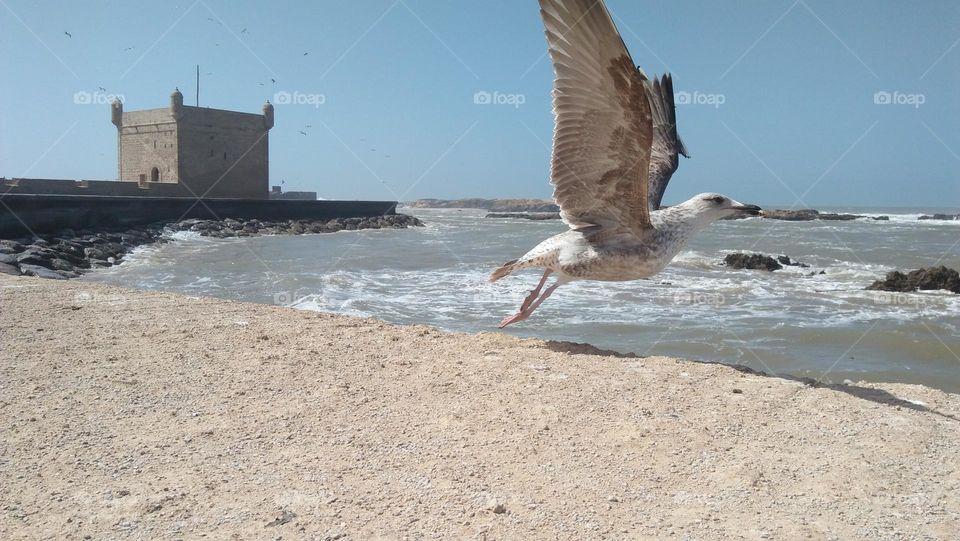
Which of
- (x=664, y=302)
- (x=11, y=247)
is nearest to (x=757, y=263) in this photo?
(x=664, y=302)

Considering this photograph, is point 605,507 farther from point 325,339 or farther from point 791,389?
point 325,339

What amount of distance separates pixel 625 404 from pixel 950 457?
144cm

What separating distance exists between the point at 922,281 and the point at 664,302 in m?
6.25

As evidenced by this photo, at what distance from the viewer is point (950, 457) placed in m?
3.16

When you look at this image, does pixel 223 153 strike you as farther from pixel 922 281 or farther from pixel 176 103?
pixel 922 281

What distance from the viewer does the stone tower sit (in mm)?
39656

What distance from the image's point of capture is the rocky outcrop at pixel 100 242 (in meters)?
13.6

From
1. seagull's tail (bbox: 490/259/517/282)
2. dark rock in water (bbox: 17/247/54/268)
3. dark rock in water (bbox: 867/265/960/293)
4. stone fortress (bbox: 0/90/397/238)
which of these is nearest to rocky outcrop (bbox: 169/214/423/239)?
stone fortress (bbox: 0/90/397/238)

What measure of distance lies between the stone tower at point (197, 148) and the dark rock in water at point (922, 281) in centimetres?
3564

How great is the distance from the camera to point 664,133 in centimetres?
572

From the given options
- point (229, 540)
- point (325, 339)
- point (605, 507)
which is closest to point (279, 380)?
point (325, 339)

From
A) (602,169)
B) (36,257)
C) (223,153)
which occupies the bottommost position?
(36,257)

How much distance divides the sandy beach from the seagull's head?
1114mm

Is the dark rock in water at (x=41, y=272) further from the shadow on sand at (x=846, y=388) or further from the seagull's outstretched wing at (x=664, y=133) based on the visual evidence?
the seagull's outstretched wing at (x=664, y=133)
